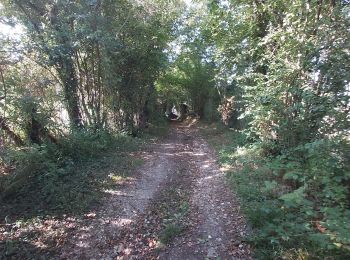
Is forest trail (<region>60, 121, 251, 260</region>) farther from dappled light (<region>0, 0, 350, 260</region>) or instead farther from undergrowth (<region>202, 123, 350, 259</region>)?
undergrowth (<region>202, 123, 350, 259</region>)

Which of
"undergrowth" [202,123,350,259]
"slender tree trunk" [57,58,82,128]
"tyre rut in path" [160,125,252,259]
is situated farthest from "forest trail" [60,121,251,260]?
"slender tree trunk" [57,58,82,128]

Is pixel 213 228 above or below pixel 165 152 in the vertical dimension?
below

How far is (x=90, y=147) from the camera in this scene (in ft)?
32.8

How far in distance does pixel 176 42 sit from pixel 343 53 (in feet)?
58.5

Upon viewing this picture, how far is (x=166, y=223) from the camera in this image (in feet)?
18.8

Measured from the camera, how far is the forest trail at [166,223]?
15.8 feet

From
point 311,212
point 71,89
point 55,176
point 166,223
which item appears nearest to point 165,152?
point 71,89

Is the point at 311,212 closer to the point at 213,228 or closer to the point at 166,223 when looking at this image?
the point at 213,228

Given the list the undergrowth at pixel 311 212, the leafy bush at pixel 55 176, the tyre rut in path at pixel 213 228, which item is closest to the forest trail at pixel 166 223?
the tyre rut in path at pixel 213 228

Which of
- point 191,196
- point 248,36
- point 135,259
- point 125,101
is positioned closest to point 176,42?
point 125,101

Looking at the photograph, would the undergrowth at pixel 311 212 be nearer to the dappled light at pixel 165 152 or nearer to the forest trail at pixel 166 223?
the dappled light at pixel 165 152

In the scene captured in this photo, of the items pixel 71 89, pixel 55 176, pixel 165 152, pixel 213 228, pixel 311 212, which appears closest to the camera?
pixel 311 212

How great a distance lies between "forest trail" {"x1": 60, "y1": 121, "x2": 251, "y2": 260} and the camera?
4812 millimetres

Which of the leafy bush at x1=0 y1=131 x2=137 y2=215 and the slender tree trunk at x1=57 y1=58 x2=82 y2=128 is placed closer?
the leafy bush at x1=0 y1=131 x2=137 y2=215
